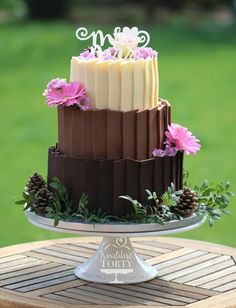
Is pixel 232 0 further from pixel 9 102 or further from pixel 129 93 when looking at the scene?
pixel 129 93

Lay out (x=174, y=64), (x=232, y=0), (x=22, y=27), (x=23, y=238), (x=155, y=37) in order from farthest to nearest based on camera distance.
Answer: (x=232, y=0), (x=22, y=27), (x=155, y=37), (x=174, y=64), (x=23, y=238)

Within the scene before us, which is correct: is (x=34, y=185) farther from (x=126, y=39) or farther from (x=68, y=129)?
(x=126, y=39)

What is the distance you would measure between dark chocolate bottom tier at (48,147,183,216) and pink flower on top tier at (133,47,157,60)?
36cm

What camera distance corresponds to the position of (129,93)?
12.0ft

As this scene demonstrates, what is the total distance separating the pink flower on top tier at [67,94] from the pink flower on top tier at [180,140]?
0.32 meters

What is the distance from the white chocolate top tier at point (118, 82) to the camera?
3.64 m

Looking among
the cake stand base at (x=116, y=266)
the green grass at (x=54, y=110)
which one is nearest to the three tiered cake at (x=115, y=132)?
the cake stand base at (x=116, y=266)

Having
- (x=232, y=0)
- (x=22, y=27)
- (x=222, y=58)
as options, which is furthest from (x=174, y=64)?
(x=232, y=0)

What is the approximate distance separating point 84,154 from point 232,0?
15.3m

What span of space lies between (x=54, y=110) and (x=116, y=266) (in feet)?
22.4

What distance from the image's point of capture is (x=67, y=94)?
3.67 meters

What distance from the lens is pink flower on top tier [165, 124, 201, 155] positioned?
371 centimetres

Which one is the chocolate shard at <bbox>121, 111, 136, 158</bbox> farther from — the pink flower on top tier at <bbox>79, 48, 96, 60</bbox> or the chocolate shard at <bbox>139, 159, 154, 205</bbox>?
the pink flower on top tier at <bbox>79, 48, 96, 60</bbox>

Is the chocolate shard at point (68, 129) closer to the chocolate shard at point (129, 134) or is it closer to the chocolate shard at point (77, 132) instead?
the chocolate shard at point (77, 132)
